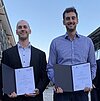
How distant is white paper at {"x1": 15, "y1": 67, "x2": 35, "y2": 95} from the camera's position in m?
5.52

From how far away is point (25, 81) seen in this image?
5.56 meters

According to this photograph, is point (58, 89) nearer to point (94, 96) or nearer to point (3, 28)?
point (94, 96)

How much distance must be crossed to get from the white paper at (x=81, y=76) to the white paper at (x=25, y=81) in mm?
673

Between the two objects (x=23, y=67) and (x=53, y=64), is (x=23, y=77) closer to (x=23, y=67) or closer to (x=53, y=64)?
(x=23, y=67)

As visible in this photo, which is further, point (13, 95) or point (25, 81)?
point (25, 81)

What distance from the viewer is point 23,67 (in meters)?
5.58

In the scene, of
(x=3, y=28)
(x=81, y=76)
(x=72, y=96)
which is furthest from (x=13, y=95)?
(x=3, y=28)

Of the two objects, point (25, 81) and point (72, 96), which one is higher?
point (25, 81)

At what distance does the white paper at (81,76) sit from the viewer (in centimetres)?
525

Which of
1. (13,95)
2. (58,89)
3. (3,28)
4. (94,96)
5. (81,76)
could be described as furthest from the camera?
(3,28)

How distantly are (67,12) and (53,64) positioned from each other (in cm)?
77

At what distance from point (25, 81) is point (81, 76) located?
2.77ft

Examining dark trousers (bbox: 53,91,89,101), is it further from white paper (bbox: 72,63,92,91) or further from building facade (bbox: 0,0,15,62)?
building facade (bbox: 0,0,15,62)

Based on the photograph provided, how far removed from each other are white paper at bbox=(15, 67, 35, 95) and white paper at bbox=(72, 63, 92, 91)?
26.5 inches
